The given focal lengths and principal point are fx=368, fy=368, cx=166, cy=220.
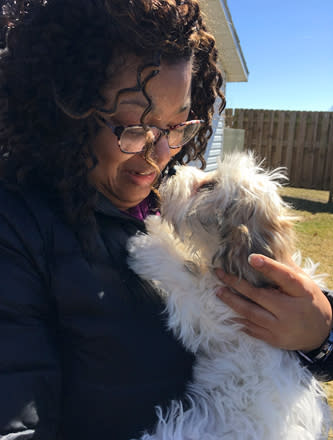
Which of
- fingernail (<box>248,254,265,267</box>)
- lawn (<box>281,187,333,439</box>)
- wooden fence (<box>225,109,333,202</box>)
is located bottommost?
lawn (<box>281,187,333,439</box>)

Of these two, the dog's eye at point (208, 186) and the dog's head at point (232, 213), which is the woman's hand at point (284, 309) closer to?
the dog's head at point (232, 213)

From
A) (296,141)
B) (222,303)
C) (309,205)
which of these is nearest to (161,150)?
(222,303)

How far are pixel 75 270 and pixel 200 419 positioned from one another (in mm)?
978

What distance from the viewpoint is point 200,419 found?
1.72 m

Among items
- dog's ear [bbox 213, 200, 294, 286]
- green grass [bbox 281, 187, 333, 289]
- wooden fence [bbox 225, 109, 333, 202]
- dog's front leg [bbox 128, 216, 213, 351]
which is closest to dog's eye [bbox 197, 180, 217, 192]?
dog's ear [bbox 213, 200, 294, 286]

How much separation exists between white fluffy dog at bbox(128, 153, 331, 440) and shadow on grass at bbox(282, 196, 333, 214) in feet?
32.3

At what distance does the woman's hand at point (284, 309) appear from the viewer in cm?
173

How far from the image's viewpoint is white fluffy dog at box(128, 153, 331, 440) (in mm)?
1707

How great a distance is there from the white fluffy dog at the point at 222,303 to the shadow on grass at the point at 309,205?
32.3 ft

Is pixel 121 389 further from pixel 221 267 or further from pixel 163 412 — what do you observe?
pixel 221 267

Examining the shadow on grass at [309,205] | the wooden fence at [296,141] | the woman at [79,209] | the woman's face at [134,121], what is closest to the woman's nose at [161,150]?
the woman's face at [134,121]

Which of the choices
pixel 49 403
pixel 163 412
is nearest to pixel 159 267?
pixel 163 412

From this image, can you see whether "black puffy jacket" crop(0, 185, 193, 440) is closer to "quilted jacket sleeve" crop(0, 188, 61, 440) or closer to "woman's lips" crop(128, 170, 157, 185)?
"quilted jacket sleeve" crop(0, 188, 61, 440)

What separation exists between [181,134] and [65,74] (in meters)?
0.70
